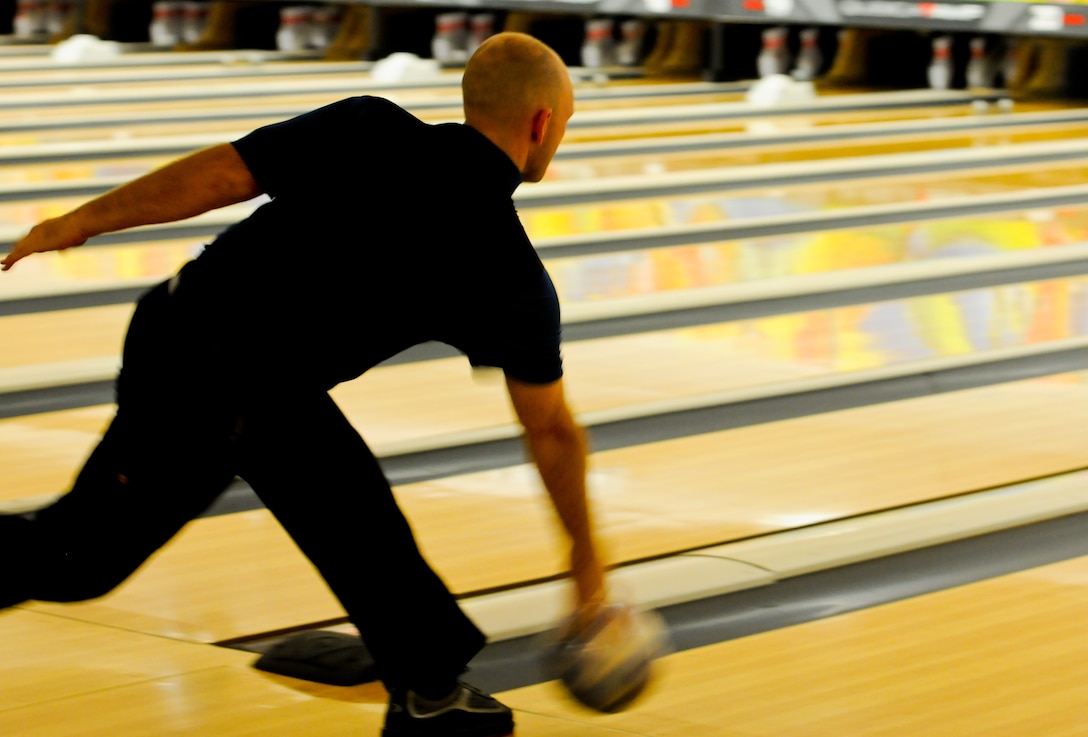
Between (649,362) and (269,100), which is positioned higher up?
(649,362)

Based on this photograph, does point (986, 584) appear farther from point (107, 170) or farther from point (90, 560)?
point (107, 170)

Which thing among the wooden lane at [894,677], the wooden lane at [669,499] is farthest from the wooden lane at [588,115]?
the wooden lane at [894,677]

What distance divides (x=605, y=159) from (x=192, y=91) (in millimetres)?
2412

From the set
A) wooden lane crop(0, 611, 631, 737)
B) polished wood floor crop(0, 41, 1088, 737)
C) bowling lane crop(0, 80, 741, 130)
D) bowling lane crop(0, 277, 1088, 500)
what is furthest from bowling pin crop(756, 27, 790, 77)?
wooden lane crop(0, 611, 631, 737)

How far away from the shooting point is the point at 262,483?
1.50m

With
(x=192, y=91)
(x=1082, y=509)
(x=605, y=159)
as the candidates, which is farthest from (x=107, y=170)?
(x=1082, y=509)

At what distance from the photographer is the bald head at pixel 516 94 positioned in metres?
1.46

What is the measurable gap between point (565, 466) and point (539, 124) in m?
0.32

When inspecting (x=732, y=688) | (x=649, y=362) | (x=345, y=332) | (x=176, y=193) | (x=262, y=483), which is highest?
(x=176, y=193)

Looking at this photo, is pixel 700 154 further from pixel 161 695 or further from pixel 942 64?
pixel 161 695

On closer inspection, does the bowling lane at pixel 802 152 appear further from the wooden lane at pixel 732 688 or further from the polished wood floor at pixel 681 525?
the wooden lane at pixel 732 688

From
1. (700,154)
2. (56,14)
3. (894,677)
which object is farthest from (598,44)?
(894,677)

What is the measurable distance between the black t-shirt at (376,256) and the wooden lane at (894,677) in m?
0.41

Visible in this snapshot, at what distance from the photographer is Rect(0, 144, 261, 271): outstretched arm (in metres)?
1.44
